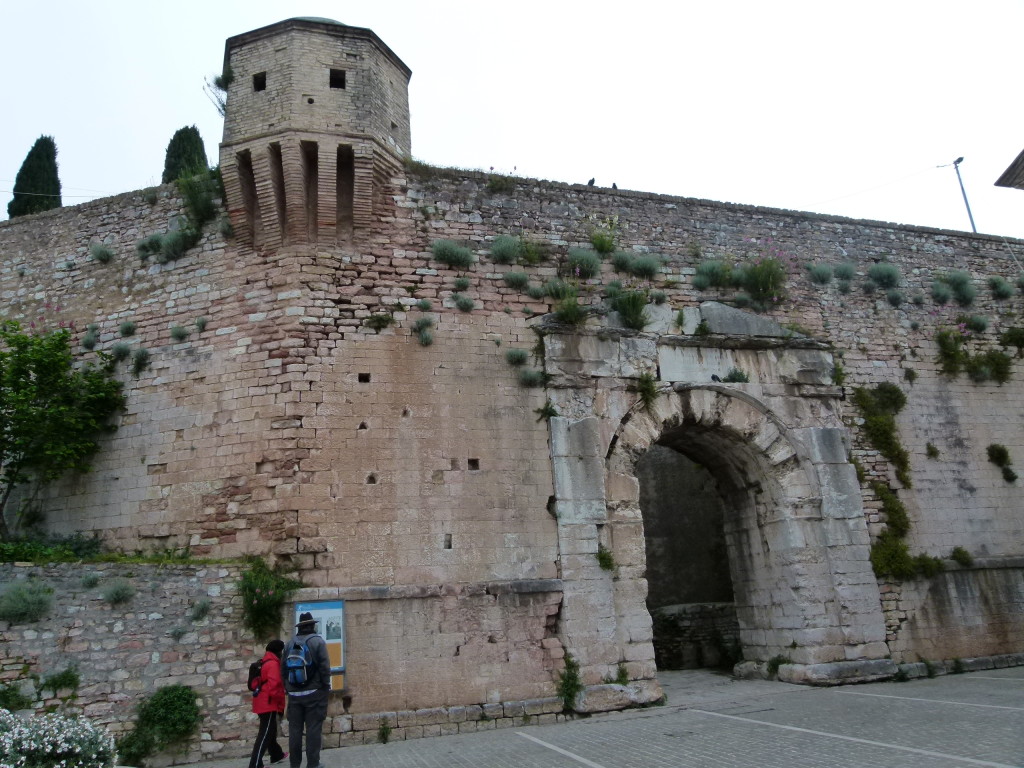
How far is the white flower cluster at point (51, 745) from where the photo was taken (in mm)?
4871

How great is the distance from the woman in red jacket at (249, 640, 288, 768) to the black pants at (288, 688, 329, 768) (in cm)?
33

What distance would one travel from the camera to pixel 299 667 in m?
6.40

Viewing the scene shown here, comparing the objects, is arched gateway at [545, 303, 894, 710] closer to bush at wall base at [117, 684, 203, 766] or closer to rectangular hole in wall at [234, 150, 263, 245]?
bush at wall base at [117, 684, 203, 766]

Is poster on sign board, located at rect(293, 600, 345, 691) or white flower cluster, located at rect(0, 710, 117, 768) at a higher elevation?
poster on sign board, located at rect(293, 600, 345, 691)

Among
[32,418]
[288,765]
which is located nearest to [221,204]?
[32,418]

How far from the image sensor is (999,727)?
6449mm

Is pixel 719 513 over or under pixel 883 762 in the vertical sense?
over

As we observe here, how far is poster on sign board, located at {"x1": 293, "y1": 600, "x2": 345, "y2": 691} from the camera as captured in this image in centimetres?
801

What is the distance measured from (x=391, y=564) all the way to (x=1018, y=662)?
31.3 feet

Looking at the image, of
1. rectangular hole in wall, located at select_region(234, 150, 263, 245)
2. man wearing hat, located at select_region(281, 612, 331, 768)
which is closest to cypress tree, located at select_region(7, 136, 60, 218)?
rectangular hole in wall, located at select_region(234, 150, 263, 245)

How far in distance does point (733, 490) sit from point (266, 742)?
25.9 feet

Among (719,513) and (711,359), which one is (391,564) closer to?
(711,359)

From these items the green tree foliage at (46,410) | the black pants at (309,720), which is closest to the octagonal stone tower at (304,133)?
the green tree foliage at (46,410)

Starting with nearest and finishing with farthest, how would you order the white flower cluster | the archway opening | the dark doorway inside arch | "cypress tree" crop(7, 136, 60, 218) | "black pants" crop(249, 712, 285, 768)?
the white flower cluster → "black pants" crop(249, 712, 285, 768) → the archway opening → the dark doorway inside arch → "cypress tree" crop(7, 136, 60, 218)
